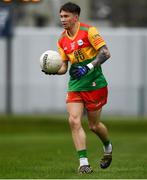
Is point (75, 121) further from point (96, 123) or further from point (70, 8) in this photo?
point (70, 8)

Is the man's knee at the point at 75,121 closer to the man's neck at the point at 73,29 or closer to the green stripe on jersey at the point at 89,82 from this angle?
the green stripe on jersey at the point at 89,82

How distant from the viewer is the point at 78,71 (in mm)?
14539

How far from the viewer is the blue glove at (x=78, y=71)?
14.5 metres

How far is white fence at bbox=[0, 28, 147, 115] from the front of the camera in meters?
42.1

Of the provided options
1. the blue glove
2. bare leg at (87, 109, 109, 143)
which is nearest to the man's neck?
the blue glove

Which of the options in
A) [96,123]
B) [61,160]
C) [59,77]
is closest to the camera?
[96,123]

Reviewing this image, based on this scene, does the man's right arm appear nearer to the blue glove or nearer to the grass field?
the blue glove

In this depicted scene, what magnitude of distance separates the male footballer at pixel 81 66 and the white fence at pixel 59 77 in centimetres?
2708

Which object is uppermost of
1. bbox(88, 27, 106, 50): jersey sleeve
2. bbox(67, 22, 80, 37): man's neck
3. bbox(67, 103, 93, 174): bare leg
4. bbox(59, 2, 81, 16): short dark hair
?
bbox(59, 2, 81, 16): short dark hair

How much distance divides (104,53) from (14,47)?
28300 millimetres

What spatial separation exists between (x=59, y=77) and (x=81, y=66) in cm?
2772

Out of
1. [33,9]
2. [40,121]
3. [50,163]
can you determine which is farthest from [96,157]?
[33,9]

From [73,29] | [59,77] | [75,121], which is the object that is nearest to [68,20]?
[73,29]

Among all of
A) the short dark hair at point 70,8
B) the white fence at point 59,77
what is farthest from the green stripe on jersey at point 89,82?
the white fence at point 59,77
